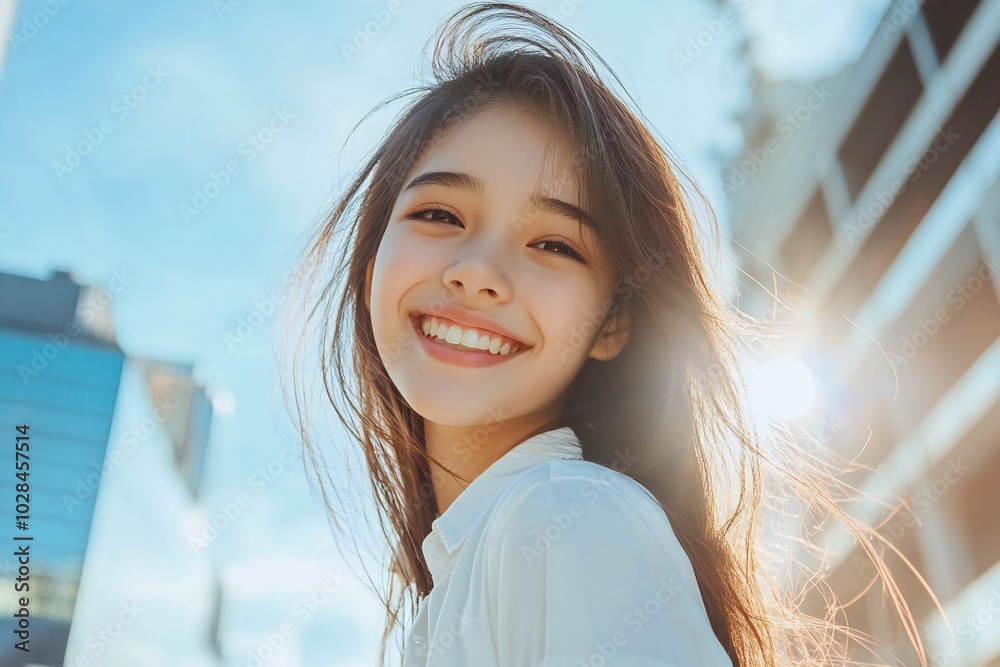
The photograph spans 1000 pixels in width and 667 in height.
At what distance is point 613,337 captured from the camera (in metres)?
1.80

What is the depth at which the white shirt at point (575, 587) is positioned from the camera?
0.95 m

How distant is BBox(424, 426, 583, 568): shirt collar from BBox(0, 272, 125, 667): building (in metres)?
34.3

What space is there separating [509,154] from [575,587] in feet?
3.14

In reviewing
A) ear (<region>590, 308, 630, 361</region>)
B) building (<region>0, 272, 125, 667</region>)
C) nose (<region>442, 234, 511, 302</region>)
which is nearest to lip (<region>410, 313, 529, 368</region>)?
nose (<region>442, 234, 511, 302</region>)

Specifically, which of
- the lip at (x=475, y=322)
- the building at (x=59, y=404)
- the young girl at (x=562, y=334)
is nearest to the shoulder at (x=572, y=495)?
the young girl at (x=562, y=334)

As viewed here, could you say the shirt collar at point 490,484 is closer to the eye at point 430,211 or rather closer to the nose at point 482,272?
the nose at point 482,272

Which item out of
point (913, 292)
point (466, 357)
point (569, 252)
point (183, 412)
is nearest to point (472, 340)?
point (466, 357)

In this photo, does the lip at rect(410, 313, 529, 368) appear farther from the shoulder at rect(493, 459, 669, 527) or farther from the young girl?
the shoulder at rect(493, 459, 669, 527)

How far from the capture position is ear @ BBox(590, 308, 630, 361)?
1.78m

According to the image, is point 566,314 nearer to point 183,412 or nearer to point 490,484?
point 490,484

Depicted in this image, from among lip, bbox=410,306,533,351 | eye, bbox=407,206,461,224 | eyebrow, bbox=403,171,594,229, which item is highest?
eyebrow, bbox=403,171,594,229

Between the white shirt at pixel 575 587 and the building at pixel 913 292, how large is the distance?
247 inches

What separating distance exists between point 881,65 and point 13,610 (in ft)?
32.7

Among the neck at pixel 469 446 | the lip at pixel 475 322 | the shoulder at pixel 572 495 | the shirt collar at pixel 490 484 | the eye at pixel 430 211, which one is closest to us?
the shoulder at pixel 572 495
